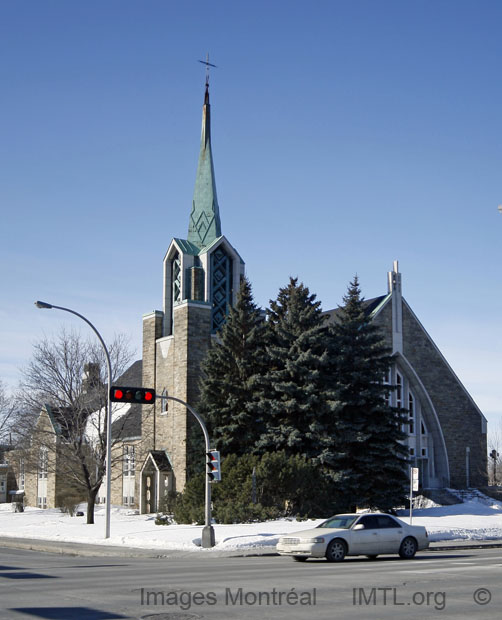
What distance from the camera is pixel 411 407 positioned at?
51.1 meters

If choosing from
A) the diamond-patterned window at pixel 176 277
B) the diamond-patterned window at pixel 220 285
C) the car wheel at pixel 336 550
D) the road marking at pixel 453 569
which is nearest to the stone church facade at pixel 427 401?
the diamond-patterned window at pixel 220 285

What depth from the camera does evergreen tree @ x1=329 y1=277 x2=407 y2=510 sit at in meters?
36.8

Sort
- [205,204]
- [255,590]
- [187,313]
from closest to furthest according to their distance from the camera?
1. [255,590]
2. [187,313]
3. [205,204]

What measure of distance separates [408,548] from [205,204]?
3352 centimetres

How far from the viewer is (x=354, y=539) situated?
774 inches

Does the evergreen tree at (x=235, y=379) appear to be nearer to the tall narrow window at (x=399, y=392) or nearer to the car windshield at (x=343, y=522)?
the tall narrow window at (x=399, y=392)

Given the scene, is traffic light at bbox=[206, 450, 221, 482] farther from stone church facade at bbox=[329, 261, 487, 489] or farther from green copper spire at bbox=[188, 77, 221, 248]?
stone church facade at bbox=[329, 261, 487, 489]

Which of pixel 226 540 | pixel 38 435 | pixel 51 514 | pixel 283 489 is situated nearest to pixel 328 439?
pixel 283 489

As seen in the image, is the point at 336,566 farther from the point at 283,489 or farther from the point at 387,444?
the point at 387,444

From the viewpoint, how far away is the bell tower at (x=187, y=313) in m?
43.0

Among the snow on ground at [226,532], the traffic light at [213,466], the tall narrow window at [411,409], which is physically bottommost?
the snow on ground at [226,532]

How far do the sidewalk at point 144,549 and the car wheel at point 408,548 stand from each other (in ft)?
13.6

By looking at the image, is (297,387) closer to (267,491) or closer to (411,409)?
(267,491)

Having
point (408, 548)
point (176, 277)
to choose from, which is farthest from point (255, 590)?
point (176, 277)
